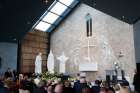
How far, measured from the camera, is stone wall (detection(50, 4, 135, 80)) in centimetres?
1777

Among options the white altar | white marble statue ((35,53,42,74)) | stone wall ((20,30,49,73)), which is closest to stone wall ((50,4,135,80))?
stone wall ((20,30,49,73))

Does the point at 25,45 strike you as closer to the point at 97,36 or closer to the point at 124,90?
the point at 97,36

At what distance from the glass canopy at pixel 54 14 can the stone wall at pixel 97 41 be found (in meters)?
0.49

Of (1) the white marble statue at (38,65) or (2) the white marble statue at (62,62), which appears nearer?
(1) the white marble statue at (38,65)

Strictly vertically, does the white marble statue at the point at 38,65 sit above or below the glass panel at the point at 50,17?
below

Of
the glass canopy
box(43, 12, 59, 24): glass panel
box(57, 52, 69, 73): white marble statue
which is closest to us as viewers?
the glass canopy

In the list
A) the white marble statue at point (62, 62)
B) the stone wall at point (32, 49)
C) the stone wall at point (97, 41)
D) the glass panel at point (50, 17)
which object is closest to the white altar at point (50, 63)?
the white marble statue at point (62, 62)

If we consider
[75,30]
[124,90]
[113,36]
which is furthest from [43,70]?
[124,90]

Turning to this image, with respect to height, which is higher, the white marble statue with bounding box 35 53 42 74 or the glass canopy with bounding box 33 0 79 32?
the glass canopy with bounding box 33 0 79 32

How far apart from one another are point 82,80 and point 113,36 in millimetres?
12399

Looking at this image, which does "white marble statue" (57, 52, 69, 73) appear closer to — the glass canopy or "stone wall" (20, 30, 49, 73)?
"stone wall" (20, 30, 49, 73)

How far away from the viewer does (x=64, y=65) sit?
20281 mm

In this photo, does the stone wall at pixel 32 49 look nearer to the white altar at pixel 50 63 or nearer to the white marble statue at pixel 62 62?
the white altar at pixel 50 63

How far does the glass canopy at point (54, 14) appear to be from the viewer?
65.4 ft
